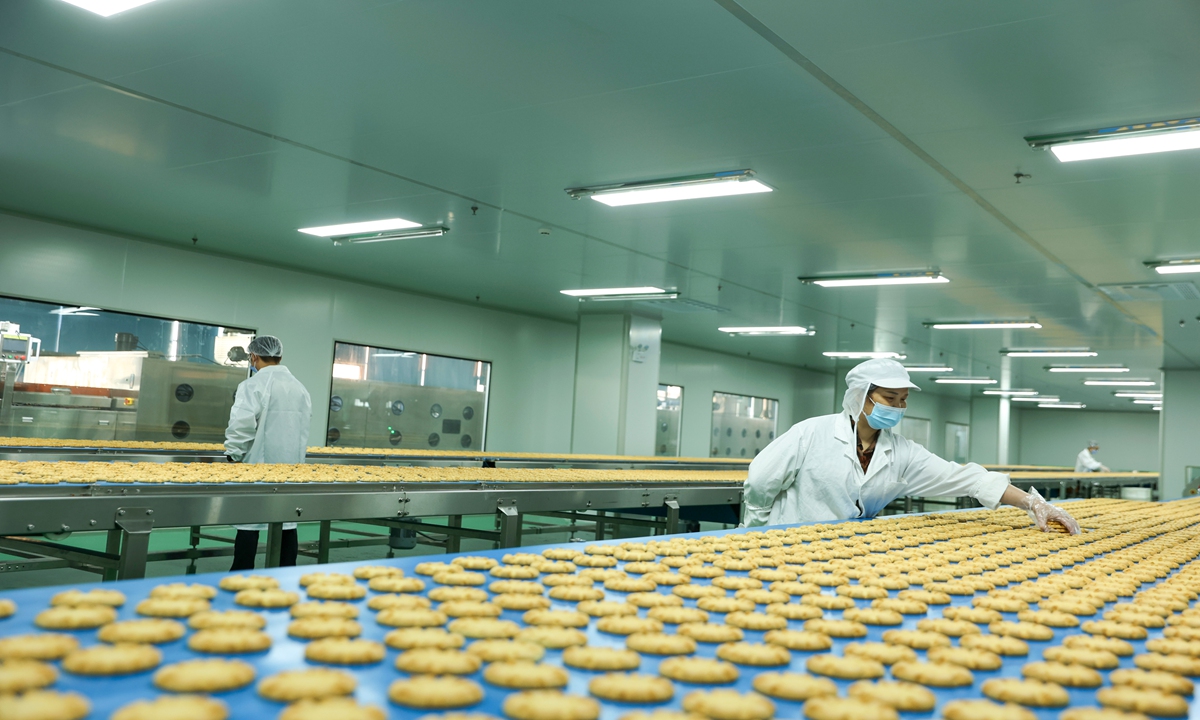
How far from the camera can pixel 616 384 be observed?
500 inches

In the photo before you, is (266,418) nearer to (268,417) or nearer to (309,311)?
(268,417)

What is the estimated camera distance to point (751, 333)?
14016 millimetres

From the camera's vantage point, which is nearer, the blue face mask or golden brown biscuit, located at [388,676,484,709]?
golden brown biscuit, located at [388,676,484,709]

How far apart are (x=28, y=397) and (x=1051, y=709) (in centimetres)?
955

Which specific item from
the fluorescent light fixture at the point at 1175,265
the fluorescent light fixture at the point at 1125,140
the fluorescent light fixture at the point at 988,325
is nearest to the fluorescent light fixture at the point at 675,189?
the fluorescent light fixture at the point at 1125,140

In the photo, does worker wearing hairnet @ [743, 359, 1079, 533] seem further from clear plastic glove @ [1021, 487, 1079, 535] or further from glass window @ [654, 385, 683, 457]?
glass window @ [654, 385, 683, 457]

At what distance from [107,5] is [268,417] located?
2419mm

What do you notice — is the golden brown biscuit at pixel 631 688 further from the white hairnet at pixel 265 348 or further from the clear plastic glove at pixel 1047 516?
the white hairnet at pixel 265 348

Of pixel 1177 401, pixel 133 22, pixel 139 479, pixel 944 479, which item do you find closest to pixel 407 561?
pixel 139 479

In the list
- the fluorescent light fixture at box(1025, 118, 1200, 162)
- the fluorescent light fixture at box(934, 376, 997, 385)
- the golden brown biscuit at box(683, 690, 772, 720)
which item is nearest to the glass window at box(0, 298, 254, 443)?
the fluorescent light fixture at box(1025, 118, 1200, 162)

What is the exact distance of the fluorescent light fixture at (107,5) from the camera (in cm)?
359

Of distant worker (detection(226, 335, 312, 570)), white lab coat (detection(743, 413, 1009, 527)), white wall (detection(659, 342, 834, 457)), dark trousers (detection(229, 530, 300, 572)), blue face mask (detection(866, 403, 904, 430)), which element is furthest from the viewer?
white wall (detection(659, 342, 834, 457))

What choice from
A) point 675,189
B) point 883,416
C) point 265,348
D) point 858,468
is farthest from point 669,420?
point 883,416

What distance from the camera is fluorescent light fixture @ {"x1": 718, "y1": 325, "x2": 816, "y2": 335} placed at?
13211 millimetres
